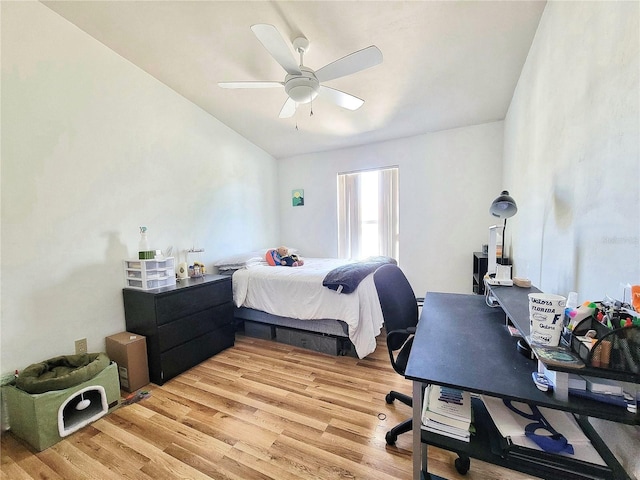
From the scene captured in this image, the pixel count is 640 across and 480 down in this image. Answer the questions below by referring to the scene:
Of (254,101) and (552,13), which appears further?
(254,101)

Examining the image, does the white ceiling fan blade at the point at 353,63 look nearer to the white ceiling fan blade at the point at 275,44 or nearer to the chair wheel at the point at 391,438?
the white ceiling fan blade at the point at 275,44

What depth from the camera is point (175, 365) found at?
2.31 m

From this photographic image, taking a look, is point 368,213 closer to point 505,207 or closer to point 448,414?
point 505,207

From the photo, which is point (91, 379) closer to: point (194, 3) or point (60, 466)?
point (60, 466)

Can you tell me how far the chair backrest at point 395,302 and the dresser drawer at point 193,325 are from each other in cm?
182

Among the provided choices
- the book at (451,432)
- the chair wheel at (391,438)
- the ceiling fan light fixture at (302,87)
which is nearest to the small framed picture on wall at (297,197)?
the ceiling fan light fixture at (302,87)

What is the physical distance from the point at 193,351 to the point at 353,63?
2756 millimetres

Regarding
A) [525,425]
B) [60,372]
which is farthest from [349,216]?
[60,372]

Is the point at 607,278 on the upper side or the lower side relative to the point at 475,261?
upper

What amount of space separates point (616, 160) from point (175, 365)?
3.02 meters

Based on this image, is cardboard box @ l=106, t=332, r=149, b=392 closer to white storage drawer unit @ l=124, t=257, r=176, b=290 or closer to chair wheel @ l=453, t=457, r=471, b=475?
white storage drawer unit @ l=124, t=257, r=176, b=290

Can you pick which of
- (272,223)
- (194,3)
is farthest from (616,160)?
(272,223)

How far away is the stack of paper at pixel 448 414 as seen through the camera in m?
0.97

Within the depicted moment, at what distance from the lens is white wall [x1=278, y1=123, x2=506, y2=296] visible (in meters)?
3.35
